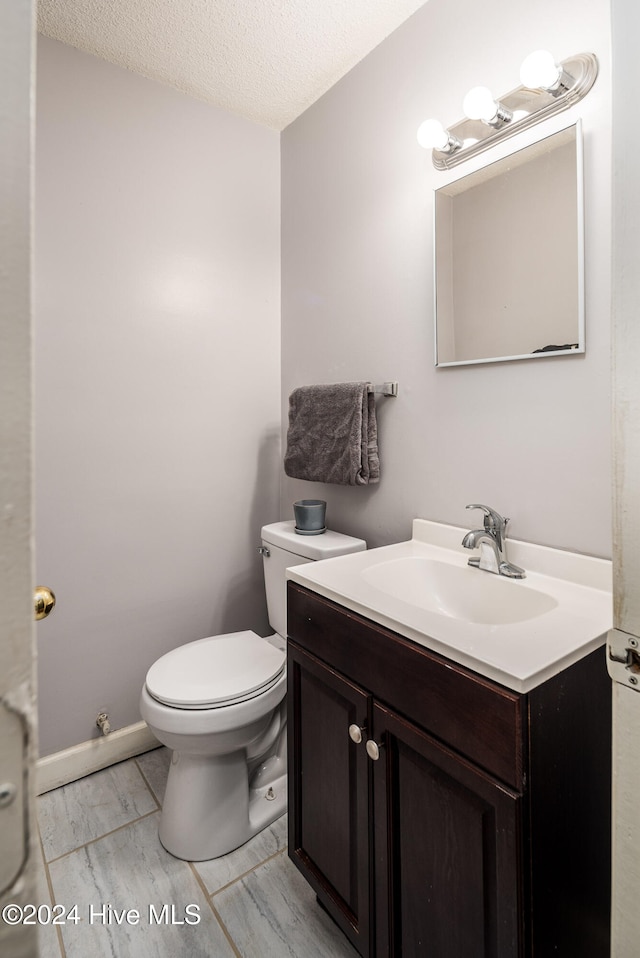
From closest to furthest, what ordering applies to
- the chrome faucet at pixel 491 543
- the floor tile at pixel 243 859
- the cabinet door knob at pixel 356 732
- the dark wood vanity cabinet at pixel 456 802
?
the dark wood vanity cabinet at pixel 456 802 < the cabinet door knob at pixel 356 732 < the chrome faucet at pixel 491 543 < the floor tile at pixel 243 859

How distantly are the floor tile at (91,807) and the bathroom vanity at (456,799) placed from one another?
777mm

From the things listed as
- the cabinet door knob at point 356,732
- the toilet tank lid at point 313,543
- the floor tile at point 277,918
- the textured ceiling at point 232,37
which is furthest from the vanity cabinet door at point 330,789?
the textured ceiling at point 232,37

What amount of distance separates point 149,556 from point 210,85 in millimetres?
1743

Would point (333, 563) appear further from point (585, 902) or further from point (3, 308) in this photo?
point (3, 308)

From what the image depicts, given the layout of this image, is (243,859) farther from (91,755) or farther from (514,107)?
(514,107)

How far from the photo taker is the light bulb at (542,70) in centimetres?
104

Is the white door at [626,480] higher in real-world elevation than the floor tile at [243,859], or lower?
higher

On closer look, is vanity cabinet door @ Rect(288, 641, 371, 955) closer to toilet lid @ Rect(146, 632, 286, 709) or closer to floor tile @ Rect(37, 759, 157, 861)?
toilet lid @ Rect(146, 632, 286, 709)

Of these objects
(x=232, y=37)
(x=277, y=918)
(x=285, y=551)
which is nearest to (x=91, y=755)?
(x=277, y=918)

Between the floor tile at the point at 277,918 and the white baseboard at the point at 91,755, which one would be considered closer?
the floor tile at the point at 277,918

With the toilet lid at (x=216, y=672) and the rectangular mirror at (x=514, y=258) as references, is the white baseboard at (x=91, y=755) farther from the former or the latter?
the rectangular mirror at (x=514, y=258)

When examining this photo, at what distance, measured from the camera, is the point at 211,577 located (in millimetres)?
1981

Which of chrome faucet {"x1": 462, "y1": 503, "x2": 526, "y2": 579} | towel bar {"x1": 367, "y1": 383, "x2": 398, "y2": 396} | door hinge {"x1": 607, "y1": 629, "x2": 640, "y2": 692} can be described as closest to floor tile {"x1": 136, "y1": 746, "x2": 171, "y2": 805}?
chrome faucet {"x1": 462, "y1": 503, "x2": 526, "y2": 579}

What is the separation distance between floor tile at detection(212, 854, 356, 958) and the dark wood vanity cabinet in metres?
→ 0.15
